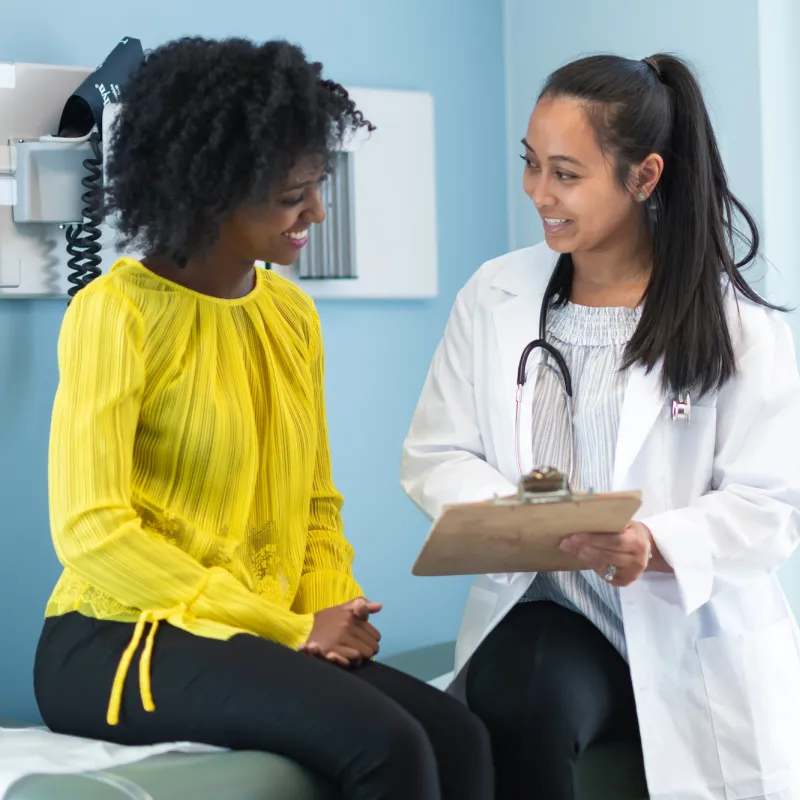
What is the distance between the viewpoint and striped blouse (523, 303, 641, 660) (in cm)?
156

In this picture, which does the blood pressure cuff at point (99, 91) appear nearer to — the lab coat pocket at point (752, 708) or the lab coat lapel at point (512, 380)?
the lab coat lapel at point (512, 380)

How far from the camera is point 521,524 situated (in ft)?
4.13

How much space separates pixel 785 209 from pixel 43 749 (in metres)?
1.53

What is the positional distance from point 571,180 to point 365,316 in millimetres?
776

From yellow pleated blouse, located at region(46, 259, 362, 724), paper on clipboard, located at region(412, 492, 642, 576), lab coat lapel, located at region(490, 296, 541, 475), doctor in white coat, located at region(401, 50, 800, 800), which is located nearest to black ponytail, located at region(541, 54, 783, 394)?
doctor in white coat, located at region(401, 50, 800, 800)

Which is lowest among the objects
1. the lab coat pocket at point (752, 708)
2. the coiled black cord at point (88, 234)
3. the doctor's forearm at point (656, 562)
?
the lab coat pocket at point (752, 708)

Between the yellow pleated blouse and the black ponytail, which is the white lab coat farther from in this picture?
the yellow pleated blouse

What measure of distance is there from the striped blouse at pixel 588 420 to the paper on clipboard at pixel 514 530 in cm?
18

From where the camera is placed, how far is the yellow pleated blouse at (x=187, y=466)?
51.4 inches

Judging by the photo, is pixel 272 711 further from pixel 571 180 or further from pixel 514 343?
pixel 571 180

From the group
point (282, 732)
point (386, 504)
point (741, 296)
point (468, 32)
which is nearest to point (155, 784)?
point (282, 732)

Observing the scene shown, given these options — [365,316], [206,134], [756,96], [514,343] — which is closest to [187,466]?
[206,134]

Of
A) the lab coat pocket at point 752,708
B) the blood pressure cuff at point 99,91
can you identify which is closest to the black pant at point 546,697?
the lab coat pocket at point 752,708

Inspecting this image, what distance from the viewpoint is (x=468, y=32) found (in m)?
2.43
